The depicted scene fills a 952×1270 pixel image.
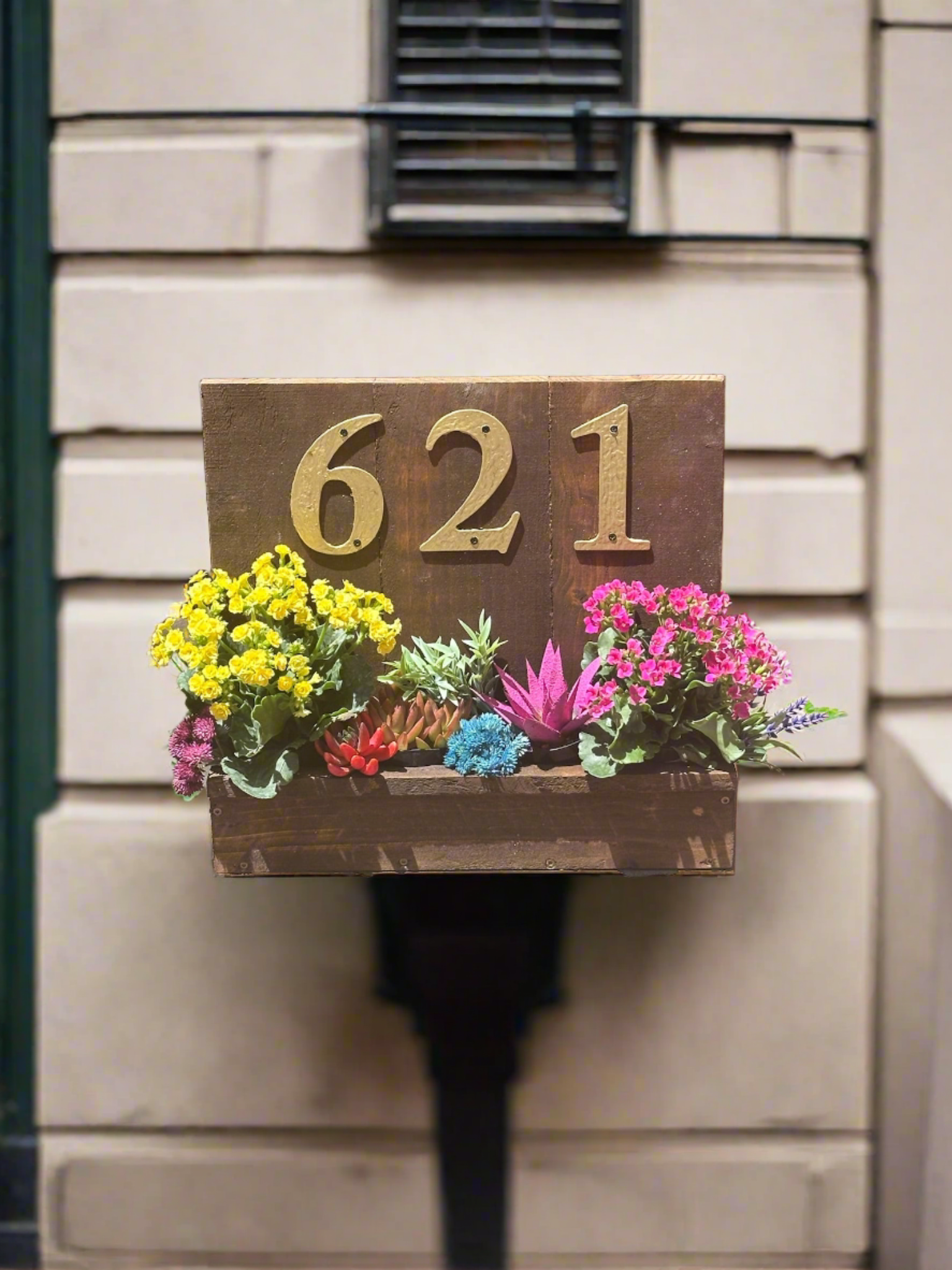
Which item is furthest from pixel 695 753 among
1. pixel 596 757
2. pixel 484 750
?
pixel 484 750

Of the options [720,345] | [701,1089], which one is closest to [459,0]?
[720,345]

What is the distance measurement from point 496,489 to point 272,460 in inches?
20.7

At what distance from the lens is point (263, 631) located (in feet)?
6.55

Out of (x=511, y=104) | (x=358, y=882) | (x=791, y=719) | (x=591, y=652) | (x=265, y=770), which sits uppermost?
(x=511, y=104)

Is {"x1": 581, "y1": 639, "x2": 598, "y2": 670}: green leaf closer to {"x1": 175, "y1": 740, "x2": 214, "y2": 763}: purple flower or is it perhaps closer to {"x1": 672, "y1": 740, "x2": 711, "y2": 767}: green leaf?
{"x1": 672, "y1": 740, "x2": 711, "y2": 767}: green leaf

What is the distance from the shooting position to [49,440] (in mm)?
3016

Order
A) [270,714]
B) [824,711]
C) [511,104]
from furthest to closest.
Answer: [511,104]
[824,711]
[270,714]

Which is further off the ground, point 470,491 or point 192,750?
point 470,491

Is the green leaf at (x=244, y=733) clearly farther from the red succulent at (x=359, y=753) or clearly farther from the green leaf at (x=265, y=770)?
the red succulent at (x=359, y=753)

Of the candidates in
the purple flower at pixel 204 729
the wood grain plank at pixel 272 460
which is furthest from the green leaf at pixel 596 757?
the purple flower at pixel 204 729

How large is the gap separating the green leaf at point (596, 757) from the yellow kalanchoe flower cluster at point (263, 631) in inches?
18.8

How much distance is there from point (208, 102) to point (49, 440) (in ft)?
3.82

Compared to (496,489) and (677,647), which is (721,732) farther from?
(496,489)

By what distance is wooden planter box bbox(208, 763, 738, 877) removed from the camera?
6.64ft
